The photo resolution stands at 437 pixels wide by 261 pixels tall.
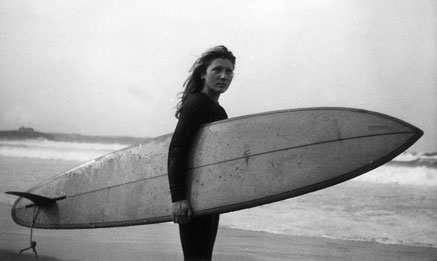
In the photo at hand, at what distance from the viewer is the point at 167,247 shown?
304cm

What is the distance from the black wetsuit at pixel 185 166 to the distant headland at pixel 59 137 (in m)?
16.9

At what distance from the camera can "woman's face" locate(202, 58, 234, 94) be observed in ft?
5.09

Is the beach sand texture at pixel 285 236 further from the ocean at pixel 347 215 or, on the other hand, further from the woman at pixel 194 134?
the woman at pixel 194 134

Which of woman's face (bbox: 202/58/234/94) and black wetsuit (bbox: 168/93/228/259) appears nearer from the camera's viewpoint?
black wetsuit (bbox: 168/93/228/259)

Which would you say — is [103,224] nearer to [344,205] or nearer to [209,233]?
[209,233]

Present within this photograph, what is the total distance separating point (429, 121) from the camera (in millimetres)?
5355

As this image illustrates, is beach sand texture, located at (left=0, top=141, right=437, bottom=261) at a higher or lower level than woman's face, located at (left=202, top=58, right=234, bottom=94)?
lower

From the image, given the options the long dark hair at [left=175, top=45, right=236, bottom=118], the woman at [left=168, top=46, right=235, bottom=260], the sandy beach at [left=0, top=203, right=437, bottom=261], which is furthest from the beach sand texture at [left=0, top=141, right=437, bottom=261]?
the long dark hair at [left=175, top=45, right=236, bottom=118]

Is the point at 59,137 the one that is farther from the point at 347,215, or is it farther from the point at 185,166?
the point at 185,166

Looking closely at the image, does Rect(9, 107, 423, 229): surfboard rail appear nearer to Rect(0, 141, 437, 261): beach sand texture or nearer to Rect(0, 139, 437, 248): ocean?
Rect(0, 141, 437, 261): beach sand texture

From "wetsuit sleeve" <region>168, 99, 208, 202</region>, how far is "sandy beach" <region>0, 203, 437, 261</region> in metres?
1.47

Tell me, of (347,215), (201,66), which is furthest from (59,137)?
(201,66)

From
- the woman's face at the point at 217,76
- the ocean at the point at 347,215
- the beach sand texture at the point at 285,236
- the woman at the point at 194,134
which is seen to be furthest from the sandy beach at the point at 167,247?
the woman's face at the point at 217,76

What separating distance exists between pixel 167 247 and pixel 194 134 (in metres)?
1.83
